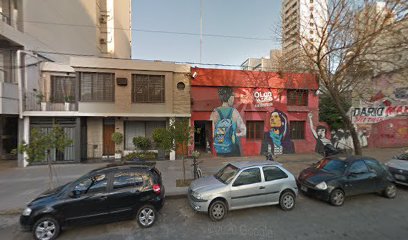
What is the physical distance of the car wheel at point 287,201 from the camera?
21.7 ft

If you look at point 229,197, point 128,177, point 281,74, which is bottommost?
point 229,197

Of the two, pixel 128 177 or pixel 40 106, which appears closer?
pixel 128 177

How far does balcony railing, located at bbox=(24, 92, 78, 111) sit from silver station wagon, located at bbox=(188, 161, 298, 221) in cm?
1144

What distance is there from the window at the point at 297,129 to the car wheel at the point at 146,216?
13.6 m

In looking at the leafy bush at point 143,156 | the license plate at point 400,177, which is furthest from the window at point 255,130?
the license plate at point 400,177

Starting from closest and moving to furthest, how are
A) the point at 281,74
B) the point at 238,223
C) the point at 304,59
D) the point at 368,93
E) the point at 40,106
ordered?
the point at 238,223, the point at 304,59, the point at 40,106, the point at 281,74, the point at 368,93

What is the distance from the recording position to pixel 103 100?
14.0 metres

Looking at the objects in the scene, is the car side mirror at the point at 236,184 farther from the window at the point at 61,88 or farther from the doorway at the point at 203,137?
the window at the point at 61,88

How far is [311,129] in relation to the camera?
16.9 metres

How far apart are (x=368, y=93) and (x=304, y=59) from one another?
10774 millimetres

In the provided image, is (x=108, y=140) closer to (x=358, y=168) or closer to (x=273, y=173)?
(x=273, y=173)

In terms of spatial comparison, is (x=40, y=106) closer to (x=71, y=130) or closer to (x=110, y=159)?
(x=71, y=130)

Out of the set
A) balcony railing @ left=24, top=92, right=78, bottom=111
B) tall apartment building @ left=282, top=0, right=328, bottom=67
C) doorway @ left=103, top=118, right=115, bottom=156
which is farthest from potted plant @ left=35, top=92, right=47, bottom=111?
tall apartment building @ left=282, top=0, right=328, bottom=67

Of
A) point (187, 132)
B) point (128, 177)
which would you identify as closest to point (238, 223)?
point (128, 177)
